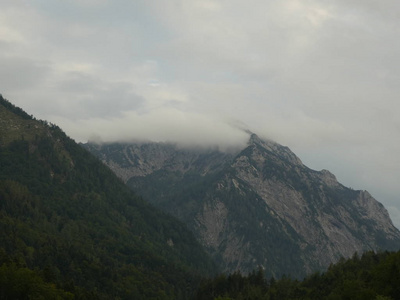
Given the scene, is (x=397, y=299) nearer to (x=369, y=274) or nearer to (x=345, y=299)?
(x=345, y=299)

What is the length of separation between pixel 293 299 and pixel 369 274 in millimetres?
32213

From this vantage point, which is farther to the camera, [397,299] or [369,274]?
[369,274]

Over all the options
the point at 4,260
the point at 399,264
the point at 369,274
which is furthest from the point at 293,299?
the point at 4,260

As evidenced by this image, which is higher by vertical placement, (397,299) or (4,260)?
(397,299)

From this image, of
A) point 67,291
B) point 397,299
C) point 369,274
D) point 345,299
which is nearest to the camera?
point 397,299

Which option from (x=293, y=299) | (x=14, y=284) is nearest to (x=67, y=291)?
(x=14, y=284)

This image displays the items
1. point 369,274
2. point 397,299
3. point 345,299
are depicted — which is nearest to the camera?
point 397,299

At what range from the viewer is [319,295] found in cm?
19950

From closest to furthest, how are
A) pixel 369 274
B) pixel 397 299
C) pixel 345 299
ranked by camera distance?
pixel 397 299 < pixel 345 299 < pixel 369 274

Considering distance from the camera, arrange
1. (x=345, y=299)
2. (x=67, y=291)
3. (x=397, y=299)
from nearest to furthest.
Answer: (x=397, y=299)
(x=345, y=299)
(x=67, y=291)

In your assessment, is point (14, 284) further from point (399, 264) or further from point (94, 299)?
point (399, 264)

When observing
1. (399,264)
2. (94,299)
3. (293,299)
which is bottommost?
(94,299)

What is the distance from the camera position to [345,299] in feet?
530

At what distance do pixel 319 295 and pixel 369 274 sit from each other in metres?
22.6
